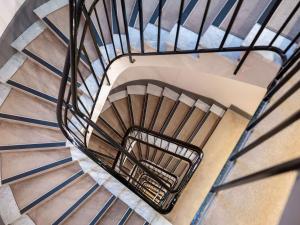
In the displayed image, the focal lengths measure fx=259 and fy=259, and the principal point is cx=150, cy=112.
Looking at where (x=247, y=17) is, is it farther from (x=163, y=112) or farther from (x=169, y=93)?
(x=163, y=112)

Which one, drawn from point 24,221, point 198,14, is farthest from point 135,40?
point 24,221

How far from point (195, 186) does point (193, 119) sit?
4.24 feet

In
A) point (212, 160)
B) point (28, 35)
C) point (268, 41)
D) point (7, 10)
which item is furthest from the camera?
point (212, 160)

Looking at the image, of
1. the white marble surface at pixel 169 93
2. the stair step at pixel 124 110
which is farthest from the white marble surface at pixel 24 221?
the white marble surface at pixel 169 93

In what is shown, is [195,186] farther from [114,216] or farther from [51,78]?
[51,78]

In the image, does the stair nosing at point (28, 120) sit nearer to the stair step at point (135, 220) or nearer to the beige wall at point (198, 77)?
the beige wall at point (198, 77)

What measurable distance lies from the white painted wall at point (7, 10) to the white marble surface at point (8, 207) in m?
1.97

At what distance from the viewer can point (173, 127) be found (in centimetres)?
527

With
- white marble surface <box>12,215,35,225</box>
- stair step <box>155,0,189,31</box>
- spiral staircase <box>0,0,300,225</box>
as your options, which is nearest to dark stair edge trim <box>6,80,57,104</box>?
spiral staircase <box>0,0,300,225</box>

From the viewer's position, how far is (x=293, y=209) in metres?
1.07

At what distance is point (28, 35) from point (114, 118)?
2.49 meters

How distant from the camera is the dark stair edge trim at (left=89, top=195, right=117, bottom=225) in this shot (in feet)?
12.5

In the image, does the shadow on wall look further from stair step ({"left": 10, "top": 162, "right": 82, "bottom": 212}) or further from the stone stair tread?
the stone stair tread

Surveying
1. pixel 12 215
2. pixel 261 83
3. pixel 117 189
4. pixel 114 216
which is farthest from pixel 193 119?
pixel 12 215
